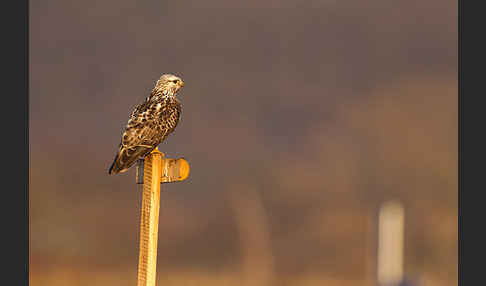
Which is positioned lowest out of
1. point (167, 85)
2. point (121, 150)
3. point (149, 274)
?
point (149, 274)

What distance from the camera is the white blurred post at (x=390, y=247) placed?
3586mm

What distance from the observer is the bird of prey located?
32.6 feet

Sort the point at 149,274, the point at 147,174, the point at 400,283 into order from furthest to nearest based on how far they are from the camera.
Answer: the point at 147,174, the point at 149,274, the point at 400,283

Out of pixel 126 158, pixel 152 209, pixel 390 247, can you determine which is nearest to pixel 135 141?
pixel 126 158

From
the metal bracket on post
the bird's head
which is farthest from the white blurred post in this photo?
the bird's head

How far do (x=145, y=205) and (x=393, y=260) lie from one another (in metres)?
5.83

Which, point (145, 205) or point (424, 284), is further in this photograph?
point (145, 205)

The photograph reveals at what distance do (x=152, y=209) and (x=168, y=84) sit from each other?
10.1 ft

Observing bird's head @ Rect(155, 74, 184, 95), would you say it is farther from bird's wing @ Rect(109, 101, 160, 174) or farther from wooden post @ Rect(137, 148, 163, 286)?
wooden post @ Rect(137, 148, 163, 286)

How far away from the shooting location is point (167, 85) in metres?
11.3

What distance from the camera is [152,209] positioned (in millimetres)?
8977

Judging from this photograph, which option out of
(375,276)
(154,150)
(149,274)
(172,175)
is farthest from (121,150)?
(375,276)

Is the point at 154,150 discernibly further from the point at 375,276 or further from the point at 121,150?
the point at 375,276

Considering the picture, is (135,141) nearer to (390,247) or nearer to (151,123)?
(151,123)
